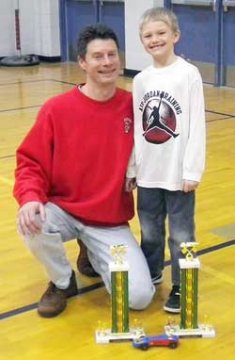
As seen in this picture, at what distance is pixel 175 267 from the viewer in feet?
8.59

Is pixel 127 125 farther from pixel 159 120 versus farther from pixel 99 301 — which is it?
pixel 99 301

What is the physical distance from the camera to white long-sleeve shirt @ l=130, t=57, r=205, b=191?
2.44m

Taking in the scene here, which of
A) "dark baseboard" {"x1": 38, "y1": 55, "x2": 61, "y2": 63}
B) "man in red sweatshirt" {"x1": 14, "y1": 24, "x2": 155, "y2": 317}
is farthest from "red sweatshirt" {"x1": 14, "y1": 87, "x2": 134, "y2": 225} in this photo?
"dark baseboard" {"x1": 38, "y1": 55, "x2": 61, "y2": 63}

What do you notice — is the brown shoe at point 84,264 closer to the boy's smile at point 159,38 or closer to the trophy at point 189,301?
→ the trophy at point 189,301

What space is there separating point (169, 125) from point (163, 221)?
402 mm

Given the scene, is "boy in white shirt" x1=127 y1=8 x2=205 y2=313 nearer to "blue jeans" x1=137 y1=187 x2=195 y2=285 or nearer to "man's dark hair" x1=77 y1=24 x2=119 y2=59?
"blue jeans" x1=137 y1=187 x2=195 y2=285

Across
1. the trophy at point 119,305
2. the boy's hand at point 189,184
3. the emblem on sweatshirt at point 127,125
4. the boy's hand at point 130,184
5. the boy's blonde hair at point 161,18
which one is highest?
the boy's blonde hair at point 161,18

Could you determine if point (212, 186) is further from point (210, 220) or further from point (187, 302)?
point (187, 302)

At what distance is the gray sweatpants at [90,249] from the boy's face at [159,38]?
67 cm

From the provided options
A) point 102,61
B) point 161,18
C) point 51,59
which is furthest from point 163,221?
point 51,59

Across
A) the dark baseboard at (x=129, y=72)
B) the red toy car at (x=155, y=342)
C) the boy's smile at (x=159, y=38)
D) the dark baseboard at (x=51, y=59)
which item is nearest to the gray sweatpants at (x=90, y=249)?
the red toy car at (x=155, y=342)

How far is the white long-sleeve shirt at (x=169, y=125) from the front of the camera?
8.00 ft

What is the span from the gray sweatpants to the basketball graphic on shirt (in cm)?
40

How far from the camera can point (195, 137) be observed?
96.1 inches
